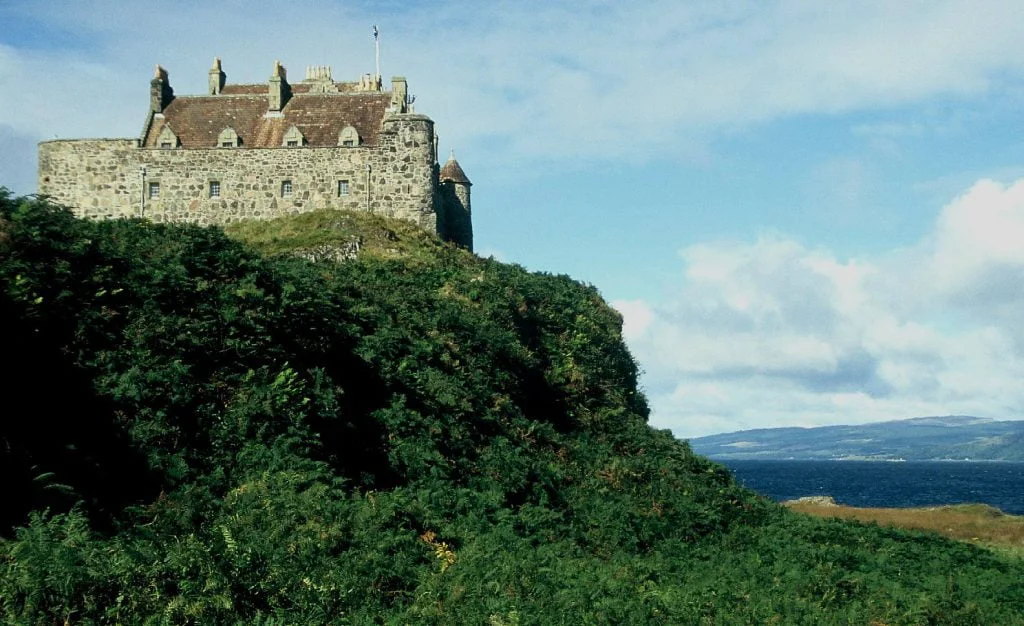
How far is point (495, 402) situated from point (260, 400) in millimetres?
11149

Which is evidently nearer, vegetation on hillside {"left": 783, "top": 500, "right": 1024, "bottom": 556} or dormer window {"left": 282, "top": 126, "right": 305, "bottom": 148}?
vegetation on hillside {"left": 783, "top": 500, "right": 1024, "bottom": 556}

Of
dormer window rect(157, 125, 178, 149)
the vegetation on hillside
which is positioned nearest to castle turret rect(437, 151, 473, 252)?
dormer window rect(157, 125, 178, 149)

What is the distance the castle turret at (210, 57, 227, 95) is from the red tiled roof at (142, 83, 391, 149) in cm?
81

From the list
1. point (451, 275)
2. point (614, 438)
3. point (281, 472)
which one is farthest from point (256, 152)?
point (281, 472)

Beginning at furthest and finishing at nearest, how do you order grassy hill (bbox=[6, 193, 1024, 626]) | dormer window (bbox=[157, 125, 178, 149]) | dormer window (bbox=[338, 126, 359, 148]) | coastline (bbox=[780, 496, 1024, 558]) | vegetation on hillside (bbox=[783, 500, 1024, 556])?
dormer window (bbox=[157, 125, 178, 149]) → dormer window (bbox=[338, 126, 359, 148]) → vegetation on hillside (bbox=[783, 500, 1024, 556]) → coastline (bbox=[780, 496, 1024, 558]) → grassy hill (bbox=[6, 193, 1024, 626])

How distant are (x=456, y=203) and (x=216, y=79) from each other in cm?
1481

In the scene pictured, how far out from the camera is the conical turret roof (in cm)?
5769

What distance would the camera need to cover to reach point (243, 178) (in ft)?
173

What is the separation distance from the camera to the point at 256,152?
5250 centimetres

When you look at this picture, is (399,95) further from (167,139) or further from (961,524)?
(961,524)

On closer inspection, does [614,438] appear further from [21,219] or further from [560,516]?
[21,219]

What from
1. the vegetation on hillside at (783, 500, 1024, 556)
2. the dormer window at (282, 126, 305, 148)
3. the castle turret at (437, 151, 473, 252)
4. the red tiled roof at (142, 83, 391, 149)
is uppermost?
the red tiled roof at (142, 83, 391, 149)

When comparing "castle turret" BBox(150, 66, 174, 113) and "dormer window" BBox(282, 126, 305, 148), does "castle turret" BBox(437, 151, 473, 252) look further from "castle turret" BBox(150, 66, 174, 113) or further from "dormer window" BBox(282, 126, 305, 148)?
"castle turret" BBox(150, 66, 174, 113)

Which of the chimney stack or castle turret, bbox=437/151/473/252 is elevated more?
the chimney stack
